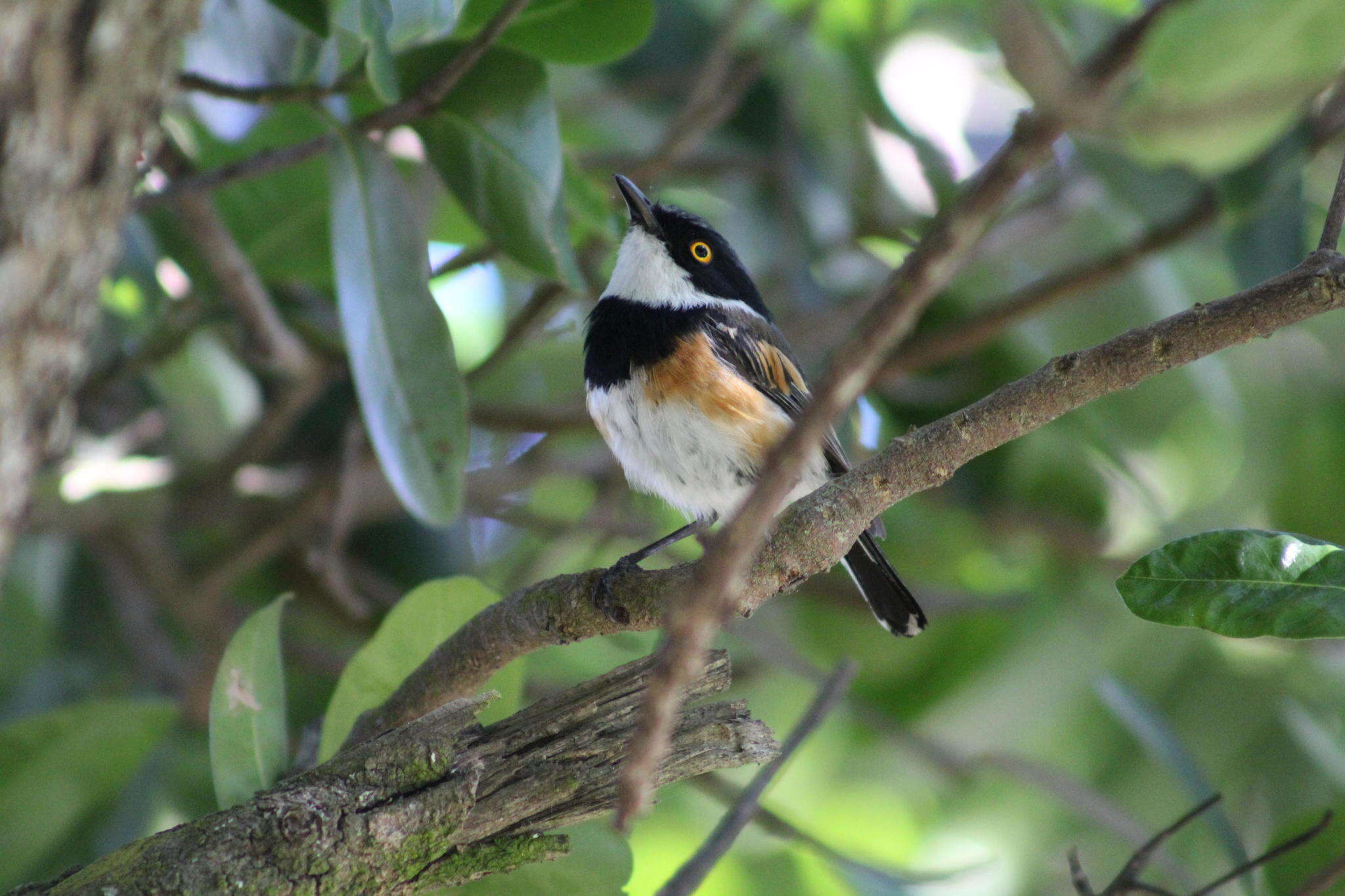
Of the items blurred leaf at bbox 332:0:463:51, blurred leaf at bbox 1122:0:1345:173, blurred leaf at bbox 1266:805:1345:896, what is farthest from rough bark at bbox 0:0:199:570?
blurred leaf at bbox 1266:805:1345:896

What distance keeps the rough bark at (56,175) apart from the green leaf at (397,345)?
135cm

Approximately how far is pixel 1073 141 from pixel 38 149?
11.3 ft

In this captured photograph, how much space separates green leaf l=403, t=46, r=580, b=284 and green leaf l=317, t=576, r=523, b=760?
2.97 feet

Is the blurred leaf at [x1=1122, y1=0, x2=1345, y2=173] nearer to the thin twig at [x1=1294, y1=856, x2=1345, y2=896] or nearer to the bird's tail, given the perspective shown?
the bird's tail

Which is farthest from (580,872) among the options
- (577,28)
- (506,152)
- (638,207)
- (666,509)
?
(666,509)

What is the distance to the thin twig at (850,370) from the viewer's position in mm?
1027

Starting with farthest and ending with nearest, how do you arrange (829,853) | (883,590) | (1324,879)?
(883,590) < (829,853) < (1324,879)

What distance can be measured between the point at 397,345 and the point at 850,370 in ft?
6.48

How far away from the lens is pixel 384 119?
2.95 meters

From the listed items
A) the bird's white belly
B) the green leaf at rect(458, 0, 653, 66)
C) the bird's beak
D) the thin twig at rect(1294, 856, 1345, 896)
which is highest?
the bird's beak

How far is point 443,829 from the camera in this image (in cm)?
→ 199

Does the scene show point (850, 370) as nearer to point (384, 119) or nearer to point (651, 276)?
point (384, 119)

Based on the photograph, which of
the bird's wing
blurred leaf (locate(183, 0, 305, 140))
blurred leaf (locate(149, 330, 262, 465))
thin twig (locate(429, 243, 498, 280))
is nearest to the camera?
blurred leaf (locate(183, 0, 305, 140))

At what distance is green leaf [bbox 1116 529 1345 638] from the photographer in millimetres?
1981
